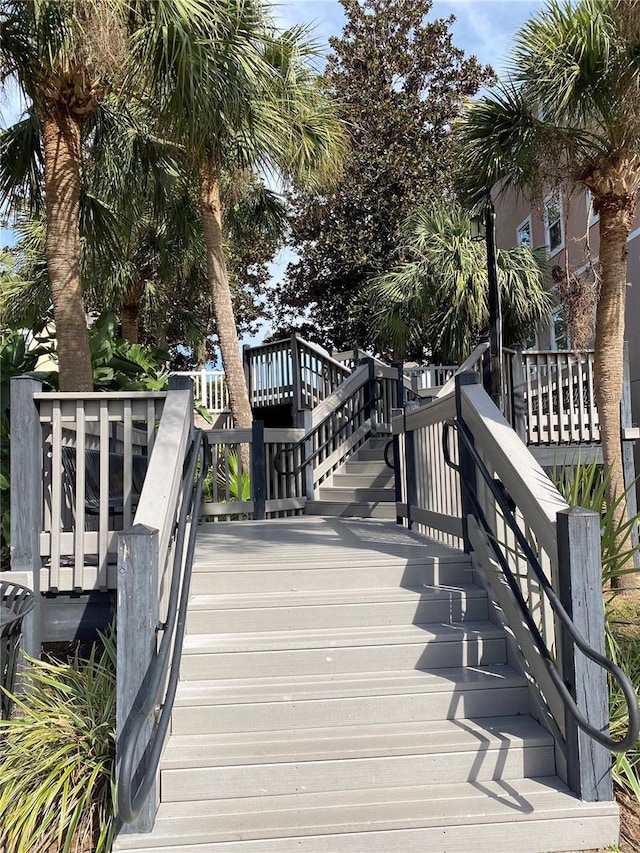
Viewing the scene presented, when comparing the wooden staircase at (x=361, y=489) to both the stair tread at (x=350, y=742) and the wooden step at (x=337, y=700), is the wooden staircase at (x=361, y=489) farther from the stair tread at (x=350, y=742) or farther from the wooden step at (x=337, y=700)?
the stair tread at (x=350, y=742)

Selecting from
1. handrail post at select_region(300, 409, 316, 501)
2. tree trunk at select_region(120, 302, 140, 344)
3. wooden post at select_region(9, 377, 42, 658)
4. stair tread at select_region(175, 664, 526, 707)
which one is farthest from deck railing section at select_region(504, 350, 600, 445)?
tree trunk at select_region(120, 302, 140, 344)

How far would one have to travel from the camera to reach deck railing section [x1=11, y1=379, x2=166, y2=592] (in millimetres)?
4453

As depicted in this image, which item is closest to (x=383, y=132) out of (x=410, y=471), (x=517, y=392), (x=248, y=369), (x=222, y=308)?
(x=248, y=369)

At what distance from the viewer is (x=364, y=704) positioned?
3.83 m

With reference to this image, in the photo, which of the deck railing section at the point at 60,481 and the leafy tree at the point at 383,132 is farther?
the leafy tree at the point at 383,132

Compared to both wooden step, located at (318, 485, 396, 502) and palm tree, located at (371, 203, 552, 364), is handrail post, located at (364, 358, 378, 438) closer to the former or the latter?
wooden step, located at (318, 485, 396, 502)

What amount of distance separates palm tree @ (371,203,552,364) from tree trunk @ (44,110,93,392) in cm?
903

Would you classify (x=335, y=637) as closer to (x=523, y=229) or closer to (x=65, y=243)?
(x=65, y=243)

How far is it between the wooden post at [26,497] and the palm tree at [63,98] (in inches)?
93.2

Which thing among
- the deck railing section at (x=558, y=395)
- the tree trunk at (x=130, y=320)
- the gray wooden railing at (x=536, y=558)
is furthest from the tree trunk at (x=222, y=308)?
the gray wooden railing at (x=536, y=558)

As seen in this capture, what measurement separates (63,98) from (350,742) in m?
6.43

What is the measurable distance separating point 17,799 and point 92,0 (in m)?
5.75

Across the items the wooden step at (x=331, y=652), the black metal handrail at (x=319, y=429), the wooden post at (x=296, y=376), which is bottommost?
the wooden step at (x=331, y=652)

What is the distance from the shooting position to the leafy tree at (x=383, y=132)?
20.7 metres
